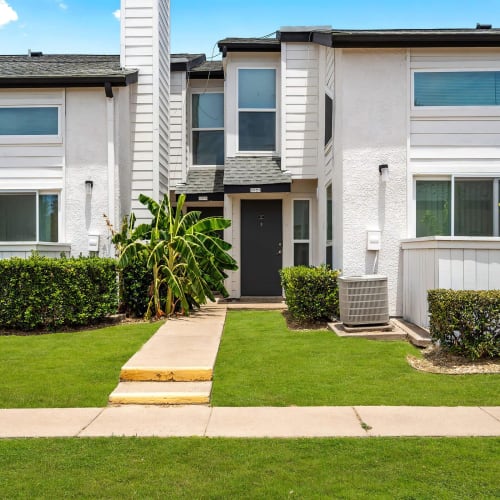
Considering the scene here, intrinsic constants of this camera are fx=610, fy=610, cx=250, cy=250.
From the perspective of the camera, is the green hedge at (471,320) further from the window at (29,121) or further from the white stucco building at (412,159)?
the window at (29,121)

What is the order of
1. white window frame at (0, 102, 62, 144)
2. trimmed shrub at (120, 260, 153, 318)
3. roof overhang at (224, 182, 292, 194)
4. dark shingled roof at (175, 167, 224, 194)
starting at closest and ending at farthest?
trimmed shrub at (120, 260, 153, 318)
white window frame at (0, 102, 62, 144)
roof overhang at (224, 182, 292, 194)
dark shingled roof at (175, 167, 224, 194)

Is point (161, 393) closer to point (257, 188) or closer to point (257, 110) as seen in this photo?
point (257, 188)

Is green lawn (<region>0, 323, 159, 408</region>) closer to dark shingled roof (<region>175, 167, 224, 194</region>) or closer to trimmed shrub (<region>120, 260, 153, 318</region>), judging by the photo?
trimmed shrub (<region>120, 260, 153, 318</region>)

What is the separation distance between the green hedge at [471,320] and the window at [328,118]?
5.20 meters

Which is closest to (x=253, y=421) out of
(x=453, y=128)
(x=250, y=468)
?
(x=250, y=468)

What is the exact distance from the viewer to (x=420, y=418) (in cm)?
587

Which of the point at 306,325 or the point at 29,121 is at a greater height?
the point at 29,121

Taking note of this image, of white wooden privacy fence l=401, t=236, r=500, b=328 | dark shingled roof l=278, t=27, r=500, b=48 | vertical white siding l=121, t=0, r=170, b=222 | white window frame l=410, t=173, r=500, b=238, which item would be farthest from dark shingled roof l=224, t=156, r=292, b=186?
white wooden privacy fence l=401, t=236, r=500, b=328

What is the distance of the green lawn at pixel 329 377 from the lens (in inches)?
259

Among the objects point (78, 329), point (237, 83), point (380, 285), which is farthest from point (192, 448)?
point (237, 83)

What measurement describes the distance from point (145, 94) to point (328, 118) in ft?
13.8

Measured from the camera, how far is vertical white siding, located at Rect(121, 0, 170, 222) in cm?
1369

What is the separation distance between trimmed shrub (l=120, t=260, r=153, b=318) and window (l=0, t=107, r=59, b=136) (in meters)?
3.61

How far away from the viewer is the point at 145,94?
13711 millimetres
